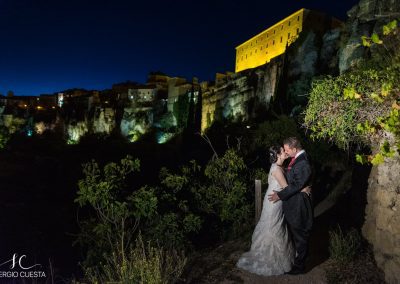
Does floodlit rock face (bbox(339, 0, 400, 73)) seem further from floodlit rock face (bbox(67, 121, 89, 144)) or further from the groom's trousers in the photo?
floodlit rock face (bbox(67, 121, 89, 144))

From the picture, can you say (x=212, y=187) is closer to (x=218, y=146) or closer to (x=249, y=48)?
(x=218, y=146)

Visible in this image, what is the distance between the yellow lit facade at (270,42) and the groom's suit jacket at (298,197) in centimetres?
4022

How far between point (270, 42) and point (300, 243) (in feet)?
174

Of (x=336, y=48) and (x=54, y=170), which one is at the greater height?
(x=336, y=48)

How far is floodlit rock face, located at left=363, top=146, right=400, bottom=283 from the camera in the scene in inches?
193

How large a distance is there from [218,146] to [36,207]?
51.3 feet

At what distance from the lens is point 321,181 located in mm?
12531

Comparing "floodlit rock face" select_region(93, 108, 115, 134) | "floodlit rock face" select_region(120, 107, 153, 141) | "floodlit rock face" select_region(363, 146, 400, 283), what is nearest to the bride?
"floodlit rock face" select_region(363, 146, 400, 283)

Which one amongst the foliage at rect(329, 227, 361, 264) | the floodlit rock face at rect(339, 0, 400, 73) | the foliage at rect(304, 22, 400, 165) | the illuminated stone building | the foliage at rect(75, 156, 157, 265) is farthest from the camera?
the illuminated stone building

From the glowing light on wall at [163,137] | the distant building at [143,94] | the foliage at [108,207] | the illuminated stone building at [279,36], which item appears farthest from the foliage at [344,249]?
the distant building at [143,94]

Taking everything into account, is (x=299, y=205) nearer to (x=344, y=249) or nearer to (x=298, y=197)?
(x=298, y=197)

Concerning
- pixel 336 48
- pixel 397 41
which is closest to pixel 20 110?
pixel 336 48

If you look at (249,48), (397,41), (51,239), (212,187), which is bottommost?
(51,239)

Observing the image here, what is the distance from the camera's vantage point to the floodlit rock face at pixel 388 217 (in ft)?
16.0
